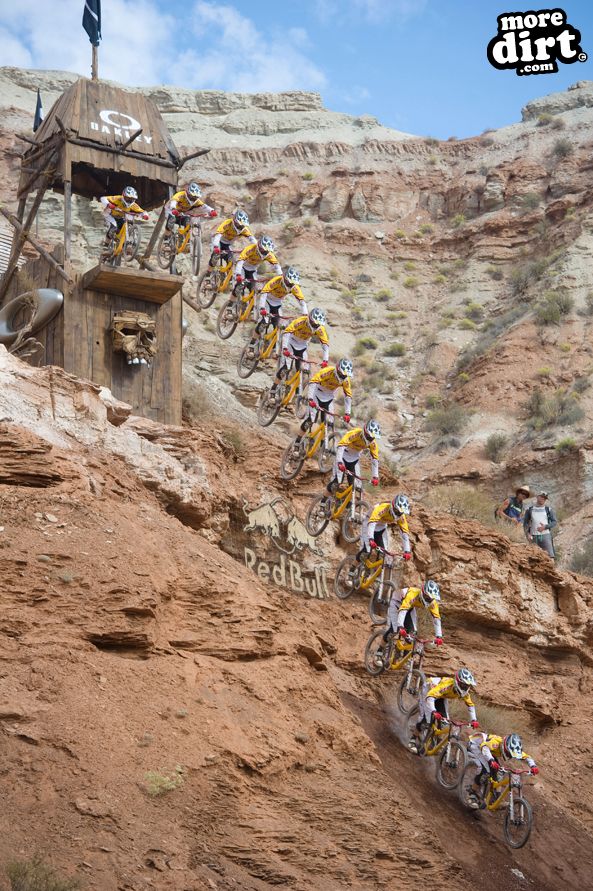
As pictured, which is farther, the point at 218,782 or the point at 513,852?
the point at 513,852

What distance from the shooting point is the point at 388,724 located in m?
18.2

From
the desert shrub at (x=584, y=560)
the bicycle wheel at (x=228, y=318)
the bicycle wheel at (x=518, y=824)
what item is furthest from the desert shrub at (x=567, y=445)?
the bicycle wheel at (x=518, y=824)

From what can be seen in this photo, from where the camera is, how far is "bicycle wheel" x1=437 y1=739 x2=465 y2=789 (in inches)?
676

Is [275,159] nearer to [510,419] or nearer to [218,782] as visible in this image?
[510,419]

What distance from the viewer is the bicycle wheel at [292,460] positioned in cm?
2009

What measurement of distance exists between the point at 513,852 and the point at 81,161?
15842 millimetres

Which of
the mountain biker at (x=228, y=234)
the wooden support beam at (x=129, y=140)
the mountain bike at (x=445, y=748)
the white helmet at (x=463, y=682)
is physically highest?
the wooden support beam at (x=129, y=140)

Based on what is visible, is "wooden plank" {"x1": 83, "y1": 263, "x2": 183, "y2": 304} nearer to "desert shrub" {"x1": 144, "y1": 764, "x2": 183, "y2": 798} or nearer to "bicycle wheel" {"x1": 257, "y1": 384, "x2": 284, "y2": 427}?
"bicycle wheel" {"x1": 257, "y1": 384, "x2": 284, "y2": 427}

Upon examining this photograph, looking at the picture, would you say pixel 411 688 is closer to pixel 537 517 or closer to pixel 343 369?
pixel 343 369

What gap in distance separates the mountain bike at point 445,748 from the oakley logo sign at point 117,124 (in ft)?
45.5

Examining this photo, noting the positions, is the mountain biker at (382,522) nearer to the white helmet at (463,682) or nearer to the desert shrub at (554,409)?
the white helmet at (463,682)

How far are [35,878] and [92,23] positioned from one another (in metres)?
21.5

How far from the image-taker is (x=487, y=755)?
55.7 feet

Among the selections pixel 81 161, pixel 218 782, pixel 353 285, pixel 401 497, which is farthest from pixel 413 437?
pixel 218 782
